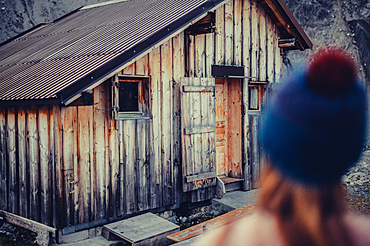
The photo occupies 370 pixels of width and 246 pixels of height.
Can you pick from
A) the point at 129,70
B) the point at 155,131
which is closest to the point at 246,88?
the point at 155,131

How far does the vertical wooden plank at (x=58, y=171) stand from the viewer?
255 inches

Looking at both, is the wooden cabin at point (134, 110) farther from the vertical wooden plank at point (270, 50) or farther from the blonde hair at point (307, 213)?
the blonde hair at point (307, 213)

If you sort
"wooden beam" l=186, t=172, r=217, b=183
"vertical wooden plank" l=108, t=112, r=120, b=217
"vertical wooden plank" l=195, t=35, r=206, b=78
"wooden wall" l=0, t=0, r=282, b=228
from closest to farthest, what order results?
"wooden wall" l=0, t=0, r=282, b=228 → "vertical wooden plank" l=108, t=112, r=120, b=217 → "wooden beam" l=186, t=172, r=217, b=183 → "vertical wooden plank" l=195, t=35, r=206, b=78

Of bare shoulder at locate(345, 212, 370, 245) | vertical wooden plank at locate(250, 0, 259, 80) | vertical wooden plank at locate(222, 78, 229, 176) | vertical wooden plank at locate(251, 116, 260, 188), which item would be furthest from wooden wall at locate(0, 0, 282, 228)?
bare shoulder at locate(345, 212, 370, 245)

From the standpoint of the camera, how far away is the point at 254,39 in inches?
386

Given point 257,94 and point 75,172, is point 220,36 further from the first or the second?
point 75,172

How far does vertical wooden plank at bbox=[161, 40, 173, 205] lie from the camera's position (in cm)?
788

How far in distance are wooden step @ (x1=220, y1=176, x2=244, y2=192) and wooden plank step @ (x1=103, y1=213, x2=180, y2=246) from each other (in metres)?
2.80

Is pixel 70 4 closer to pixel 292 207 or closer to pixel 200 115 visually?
pixel 200 115

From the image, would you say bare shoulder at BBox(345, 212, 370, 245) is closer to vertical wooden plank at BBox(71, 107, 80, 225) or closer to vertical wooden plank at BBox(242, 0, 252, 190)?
vertical wooden plank at BBox(242, 0, 252, 190)

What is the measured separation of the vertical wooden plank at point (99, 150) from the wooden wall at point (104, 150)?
0.02 metres

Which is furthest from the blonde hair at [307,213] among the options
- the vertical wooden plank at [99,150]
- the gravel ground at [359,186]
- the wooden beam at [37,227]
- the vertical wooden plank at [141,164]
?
the wooden beam at [37,227]

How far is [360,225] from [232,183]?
348cm

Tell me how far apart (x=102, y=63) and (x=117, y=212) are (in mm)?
2833
